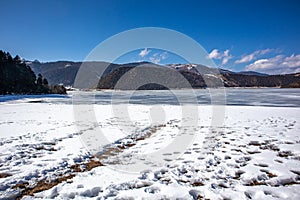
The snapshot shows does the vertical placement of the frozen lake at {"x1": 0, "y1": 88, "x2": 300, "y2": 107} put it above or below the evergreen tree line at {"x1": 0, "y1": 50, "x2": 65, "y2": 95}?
below

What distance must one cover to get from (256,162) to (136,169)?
312 centimetres

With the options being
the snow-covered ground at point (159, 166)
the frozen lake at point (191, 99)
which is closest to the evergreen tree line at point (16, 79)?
the frozen lake at point (191, 99)

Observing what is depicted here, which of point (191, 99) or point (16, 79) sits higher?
point (16, 79)

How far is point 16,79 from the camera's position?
49.8 metres

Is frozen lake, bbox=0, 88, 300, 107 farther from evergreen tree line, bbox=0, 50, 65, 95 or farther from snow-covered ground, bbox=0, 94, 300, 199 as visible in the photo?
snow-covered ground, bbox=0, 94, 300, 199

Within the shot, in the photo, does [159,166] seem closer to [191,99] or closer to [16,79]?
[191,99]

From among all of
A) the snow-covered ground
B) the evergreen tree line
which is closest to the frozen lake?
the evergreen tree line

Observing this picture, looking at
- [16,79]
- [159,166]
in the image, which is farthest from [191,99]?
[16,79]

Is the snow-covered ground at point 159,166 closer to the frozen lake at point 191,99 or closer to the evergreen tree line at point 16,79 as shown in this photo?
the frozen lake at point 191,99

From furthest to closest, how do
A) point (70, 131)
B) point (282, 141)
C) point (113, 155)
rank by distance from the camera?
point (70, 131) < point (282, 141) < point (113, 155)

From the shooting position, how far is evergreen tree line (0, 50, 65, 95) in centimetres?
4634

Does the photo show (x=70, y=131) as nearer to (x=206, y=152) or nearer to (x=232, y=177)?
(x=206, y=152)

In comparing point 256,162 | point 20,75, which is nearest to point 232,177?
point 256,162

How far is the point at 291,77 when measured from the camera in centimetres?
15375
